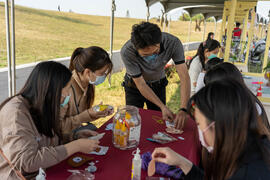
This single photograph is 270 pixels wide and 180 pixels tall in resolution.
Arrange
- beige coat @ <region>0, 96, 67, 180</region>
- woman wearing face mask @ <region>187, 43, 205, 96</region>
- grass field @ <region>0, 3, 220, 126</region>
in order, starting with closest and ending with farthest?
beige coat @ <region>0, 96, 67, 180</region>
woman wearing face mask @ <region>187, 43, 205, 96</region>
grass field @ <region>0, 3, 220, 126</region>

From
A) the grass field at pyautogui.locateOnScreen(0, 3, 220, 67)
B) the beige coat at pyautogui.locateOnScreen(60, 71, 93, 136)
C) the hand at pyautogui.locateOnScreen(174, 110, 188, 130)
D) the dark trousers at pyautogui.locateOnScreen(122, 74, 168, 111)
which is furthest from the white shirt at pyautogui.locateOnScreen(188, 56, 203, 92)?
the grass field at pyautogui.locateOnScreen(0, 3, 220, 67)

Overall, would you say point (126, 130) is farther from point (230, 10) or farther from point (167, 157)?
A: point (230, 10)

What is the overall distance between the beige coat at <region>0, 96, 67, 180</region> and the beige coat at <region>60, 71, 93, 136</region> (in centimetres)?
49

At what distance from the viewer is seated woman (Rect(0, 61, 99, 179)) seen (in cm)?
117

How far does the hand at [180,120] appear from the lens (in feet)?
6.09

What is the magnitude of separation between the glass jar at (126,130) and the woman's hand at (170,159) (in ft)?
1.06

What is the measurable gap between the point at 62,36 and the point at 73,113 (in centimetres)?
1838

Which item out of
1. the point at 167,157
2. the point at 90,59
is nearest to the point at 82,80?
the point at 90,59

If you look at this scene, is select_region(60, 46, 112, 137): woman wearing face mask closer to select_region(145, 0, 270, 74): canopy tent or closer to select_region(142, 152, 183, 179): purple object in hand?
select_region(142, 152, 183, 179): purple object in hand

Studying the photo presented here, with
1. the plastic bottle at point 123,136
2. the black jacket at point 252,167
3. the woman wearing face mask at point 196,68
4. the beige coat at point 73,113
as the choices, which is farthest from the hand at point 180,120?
the woman wearing face mask at point 196,68

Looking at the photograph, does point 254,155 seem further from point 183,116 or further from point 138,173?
point 183,116

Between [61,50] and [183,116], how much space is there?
14.2 meters

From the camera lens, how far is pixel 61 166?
126 centimetres

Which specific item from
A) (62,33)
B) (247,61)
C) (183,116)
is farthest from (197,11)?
(62,33)
